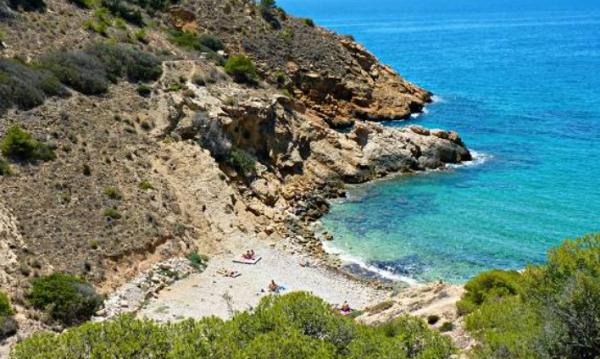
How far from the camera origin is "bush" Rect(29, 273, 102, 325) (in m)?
25.1

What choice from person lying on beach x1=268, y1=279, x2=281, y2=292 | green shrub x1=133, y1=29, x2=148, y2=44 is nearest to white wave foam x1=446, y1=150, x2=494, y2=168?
person lying on beach x1=268, y1=279, x2=281, y2=292

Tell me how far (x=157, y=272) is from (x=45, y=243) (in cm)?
543

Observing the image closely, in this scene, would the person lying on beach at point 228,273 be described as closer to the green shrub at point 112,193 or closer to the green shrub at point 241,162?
the green shrub at point 112,193

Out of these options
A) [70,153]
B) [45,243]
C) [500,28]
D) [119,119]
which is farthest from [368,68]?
[500,28]

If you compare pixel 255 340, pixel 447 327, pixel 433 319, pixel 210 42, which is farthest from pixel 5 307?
pixel 210 42

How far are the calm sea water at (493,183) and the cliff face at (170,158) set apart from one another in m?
3.61

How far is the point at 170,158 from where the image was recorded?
4019cm

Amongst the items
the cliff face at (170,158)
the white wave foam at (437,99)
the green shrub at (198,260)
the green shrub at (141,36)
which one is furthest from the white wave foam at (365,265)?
the white wave foam at (437,99)

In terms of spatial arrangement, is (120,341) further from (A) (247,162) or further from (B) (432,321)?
(A) (247,162)

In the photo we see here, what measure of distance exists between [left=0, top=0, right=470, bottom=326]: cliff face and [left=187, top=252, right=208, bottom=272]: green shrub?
809 millimetres

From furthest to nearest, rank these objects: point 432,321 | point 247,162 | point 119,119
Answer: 1. point 247,162
2. point 119,119
3. point 432,321

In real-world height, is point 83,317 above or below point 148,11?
below

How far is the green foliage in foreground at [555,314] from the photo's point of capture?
44.1 ft

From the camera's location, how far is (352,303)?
30.8 meters
